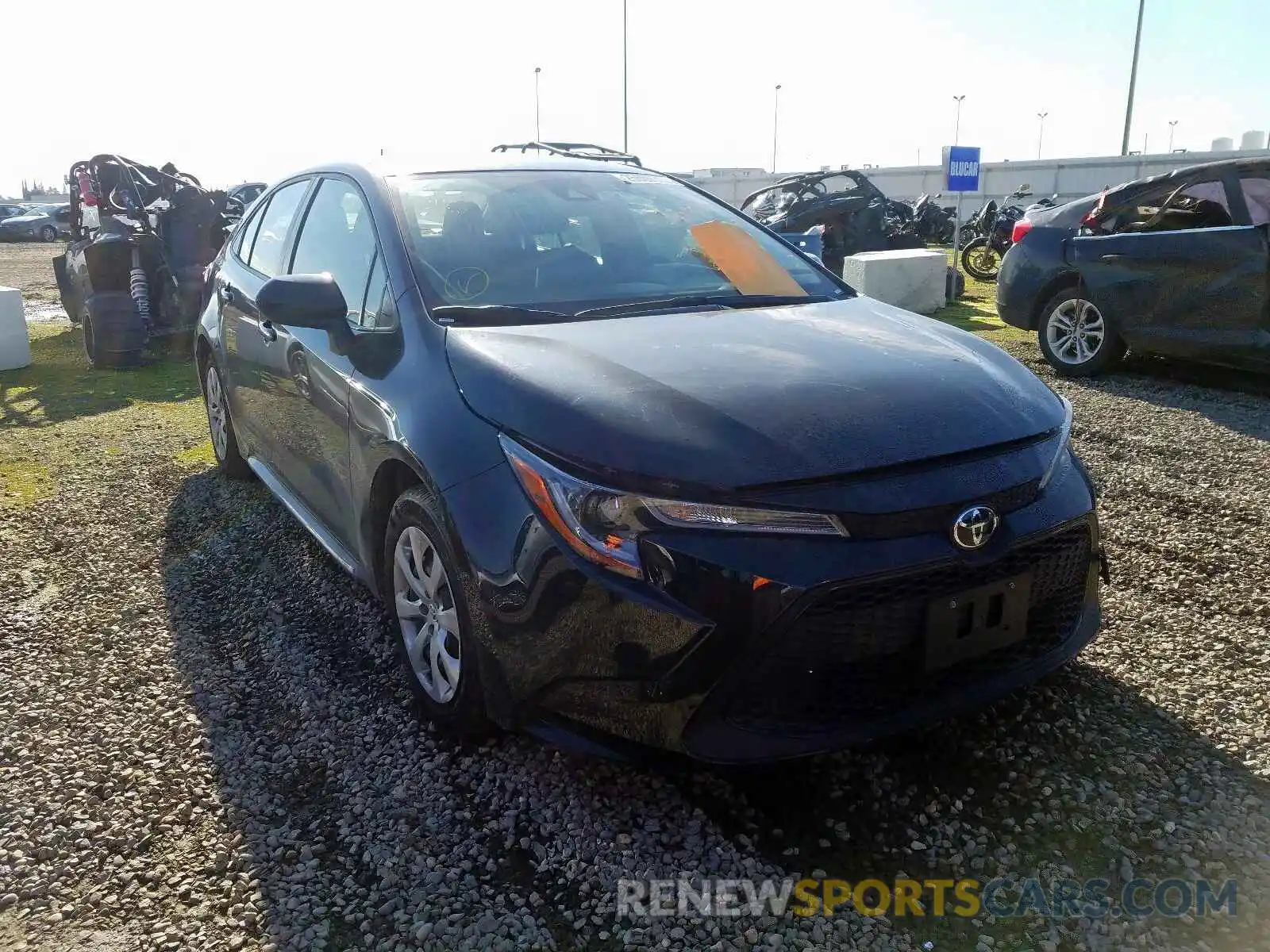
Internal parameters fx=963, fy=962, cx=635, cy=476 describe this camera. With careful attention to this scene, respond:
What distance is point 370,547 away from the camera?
2.93 metres

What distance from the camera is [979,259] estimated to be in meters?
16.2

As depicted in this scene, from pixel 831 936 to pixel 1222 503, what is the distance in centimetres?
351

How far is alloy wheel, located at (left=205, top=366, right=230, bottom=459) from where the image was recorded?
16.1 feet

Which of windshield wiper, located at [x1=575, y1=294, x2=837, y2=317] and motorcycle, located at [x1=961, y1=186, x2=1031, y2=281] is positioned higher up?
windshield wiper, located at [x1=575, y1=294, x2=837, y2=317]

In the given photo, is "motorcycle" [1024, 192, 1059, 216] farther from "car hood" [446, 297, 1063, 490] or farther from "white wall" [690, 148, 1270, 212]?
"white wall" [690, 148, 1270, 212]

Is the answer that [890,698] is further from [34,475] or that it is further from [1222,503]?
[34,475]

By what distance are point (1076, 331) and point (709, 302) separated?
17.8ft

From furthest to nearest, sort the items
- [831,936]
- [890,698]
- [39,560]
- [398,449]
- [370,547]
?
[39,560], [370,547], [398,449], [890,698], [831,936]

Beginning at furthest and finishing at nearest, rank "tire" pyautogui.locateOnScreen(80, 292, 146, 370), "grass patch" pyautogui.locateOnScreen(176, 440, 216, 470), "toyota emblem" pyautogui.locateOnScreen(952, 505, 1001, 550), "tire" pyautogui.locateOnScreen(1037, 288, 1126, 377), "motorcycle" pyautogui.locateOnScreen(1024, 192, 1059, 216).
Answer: "motorcycle" pyautogui.locateOnScreen(1024, 192, 1059, 216) → "tire" pyautogui.locateOnScreen(80, 292, 146, 370) → "tire" pyautogui.locateOnScreen(1037, 288, 1126, 377) → "grass patch" pyautogui.locateOnScreen(176, 440, 216, 470) → "toyota emblem" pyautogui.locateOnScreen(952, 505, 1001, 550)

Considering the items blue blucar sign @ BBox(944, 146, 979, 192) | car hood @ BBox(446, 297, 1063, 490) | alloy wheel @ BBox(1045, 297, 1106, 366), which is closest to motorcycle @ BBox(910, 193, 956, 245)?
blue blucar sign @ BBox(944, 146, 979, 192)

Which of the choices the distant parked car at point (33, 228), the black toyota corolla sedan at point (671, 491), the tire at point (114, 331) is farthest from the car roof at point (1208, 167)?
the distant parked car at point (33, 228)

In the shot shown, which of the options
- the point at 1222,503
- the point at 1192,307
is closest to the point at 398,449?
the point at 1222,503

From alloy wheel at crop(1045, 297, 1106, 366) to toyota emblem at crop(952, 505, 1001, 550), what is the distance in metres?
5.86

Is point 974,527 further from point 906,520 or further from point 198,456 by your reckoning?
point 198,456
